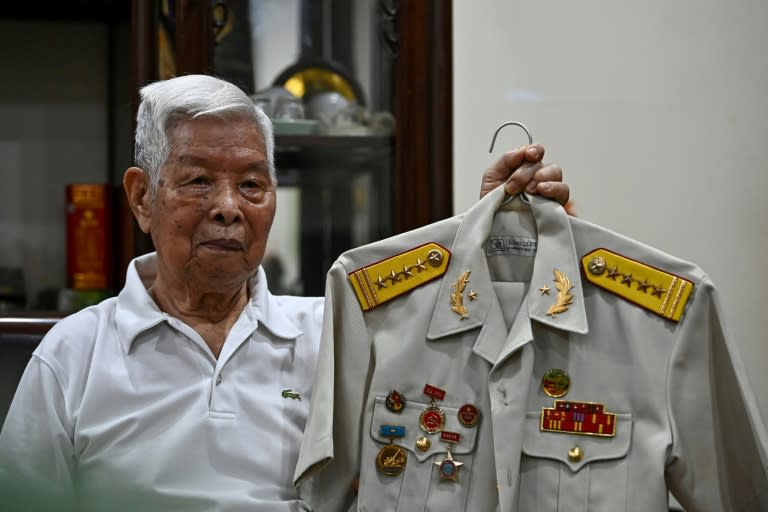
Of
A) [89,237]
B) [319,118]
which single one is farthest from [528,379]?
[89,237]

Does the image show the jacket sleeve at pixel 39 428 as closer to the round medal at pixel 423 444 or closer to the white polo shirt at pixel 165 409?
the white polo shirt at pixel 165 409

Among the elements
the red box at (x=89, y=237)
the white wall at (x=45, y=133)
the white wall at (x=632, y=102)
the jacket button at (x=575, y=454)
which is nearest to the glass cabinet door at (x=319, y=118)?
the white wall at (x=632, y=102)

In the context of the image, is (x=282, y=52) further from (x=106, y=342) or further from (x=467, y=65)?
(x=106, y=342)

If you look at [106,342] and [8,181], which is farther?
[8,181]

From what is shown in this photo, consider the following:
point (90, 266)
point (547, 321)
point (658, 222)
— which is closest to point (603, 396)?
point (547, 321)

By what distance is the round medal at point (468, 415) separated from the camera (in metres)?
1.39

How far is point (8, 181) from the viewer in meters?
2.39

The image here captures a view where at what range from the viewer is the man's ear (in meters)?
1.58

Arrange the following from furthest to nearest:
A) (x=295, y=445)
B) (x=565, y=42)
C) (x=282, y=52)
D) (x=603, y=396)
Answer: (x=282, y=52) → (x=565, y=42) → (x=295, y=445) → (x=603, y=396)

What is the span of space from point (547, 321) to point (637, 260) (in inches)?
6.6

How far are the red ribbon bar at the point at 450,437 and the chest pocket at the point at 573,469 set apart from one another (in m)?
0.10

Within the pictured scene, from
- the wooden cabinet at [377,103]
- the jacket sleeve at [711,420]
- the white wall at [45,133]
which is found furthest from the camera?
the white wall at [45,133]

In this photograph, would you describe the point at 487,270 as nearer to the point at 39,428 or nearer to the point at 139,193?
the point at 139,193

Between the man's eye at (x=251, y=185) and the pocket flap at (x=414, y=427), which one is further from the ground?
the man's eye at (x=251, y=185)
